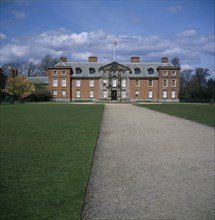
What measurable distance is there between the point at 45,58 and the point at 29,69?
9.98m

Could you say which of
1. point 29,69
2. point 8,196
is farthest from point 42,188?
point 29,69

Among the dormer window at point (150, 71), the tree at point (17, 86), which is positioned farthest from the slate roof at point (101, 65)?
the tree at point (17, 86)

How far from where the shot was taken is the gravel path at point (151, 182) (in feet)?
13.8

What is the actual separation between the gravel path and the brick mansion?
63527mm

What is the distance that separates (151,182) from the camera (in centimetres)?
559

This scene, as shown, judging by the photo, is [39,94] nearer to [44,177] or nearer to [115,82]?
[115,82]

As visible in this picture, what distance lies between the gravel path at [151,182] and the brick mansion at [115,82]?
63.5 meters

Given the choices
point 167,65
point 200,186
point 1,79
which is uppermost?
point 167,65

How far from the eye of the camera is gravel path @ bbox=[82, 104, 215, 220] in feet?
13.8

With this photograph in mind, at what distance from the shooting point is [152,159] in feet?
24.9

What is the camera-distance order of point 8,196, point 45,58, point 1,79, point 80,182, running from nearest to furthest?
point 8,196 → point 80,182 → point 1,79 → point 45,58

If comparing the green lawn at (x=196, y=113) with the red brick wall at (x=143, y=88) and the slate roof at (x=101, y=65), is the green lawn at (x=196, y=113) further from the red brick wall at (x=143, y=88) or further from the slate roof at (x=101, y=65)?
the slate roof at (x=101, y=65)

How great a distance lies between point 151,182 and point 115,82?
68.0m

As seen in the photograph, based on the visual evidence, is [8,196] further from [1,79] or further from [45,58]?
[45,58]
